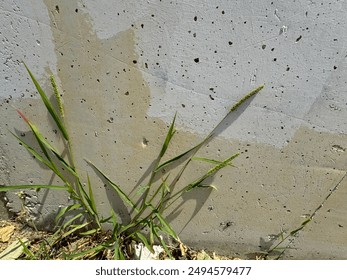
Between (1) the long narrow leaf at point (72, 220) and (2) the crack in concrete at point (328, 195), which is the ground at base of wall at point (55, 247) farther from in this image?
(2) the crack in concrete at point (328, 195)

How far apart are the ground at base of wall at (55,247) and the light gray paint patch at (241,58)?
1.98ft

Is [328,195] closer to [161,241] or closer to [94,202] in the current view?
[161,241]

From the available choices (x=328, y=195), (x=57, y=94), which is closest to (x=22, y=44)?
(x=57, y=94)

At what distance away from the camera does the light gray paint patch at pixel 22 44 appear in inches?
40.7

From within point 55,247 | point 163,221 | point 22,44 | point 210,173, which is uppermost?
point 22,44

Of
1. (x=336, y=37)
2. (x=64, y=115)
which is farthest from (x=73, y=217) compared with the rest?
(x=336, y=37)

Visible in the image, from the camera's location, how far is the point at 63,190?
1.35 m

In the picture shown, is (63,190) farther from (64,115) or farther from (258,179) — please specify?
(258,179)

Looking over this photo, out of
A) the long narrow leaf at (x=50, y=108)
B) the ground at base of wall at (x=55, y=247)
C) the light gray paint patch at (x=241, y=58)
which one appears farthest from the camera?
the ground at base of wall at (x=55, y=247)

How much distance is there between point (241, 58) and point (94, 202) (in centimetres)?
82

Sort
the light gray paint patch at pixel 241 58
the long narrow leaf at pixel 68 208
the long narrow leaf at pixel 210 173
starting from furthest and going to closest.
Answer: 1. the long narrow leaf at pixel 68 208
2. the long narrow leaf at pixel 210 173
3. the light gray paint patch at pixel 241 58

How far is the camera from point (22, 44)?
1.08 m

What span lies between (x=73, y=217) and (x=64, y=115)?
19.0 inches

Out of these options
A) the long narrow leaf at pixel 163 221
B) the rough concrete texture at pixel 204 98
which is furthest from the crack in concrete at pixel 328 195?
the long narrow leaf at pixel 163 221
